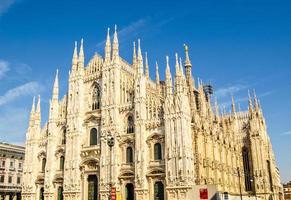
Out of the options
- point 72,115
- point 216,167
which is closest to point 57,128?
point 72,115

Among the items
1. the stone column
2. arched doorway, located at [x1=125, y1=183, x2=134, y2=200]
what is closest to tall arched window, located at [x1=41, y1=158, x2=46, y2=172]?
the stone column

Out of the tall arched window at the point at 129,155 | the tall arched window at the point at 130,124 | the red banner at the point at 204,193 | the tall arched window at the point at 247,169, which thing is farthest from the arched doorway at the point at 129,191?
the tall arched window at the point at 247,169

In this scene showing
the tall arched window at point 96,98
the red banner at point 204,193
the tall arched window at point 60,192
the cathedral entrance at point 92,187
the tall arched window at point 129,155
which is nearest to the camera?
the red banner at point 204,193

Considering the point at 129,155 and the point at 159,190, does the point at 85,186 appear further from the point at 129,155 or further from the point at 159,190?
the point at 159,190

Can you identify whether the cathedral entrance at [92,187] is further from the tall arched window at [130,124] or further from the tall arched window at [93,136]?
the tall arched window at [130,124]

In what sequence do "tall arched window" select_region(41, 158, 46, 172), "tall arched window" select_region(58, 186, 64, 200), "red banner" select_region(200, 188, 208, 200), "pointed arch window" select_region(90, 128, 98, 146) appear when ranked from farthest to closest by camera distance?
"tall arched window" select_region(41, 158, 46, 172), "tall arched window" select_region(58, 186, 64, 200), "pointed arch window" select_region(90, 128, 98, 146), "red banner" select_region(200, 188, 208, 200)

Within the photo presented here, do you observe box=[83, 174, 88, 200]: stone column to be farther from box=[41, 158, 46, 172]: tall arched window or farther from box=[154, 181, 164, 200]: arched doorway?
box=[154, 181, 164, 200]: arched doorway

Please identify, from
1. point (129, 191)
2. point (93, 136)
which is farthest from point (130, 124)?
point (129, 191)

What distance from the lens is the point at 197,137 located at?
1804 inches

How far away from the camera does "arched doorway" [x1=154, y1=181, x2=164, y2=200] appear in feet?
142

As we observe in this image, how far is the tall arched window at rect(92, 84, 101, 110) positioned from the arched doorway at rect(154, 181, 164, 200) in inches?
627

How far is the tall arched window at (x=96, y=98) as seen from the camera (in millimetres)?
53312

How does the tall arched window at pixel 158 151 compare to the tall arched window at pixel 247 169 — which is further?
the tall arched window at pixel 247 169

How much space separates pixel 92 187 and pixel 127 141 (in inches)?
347
